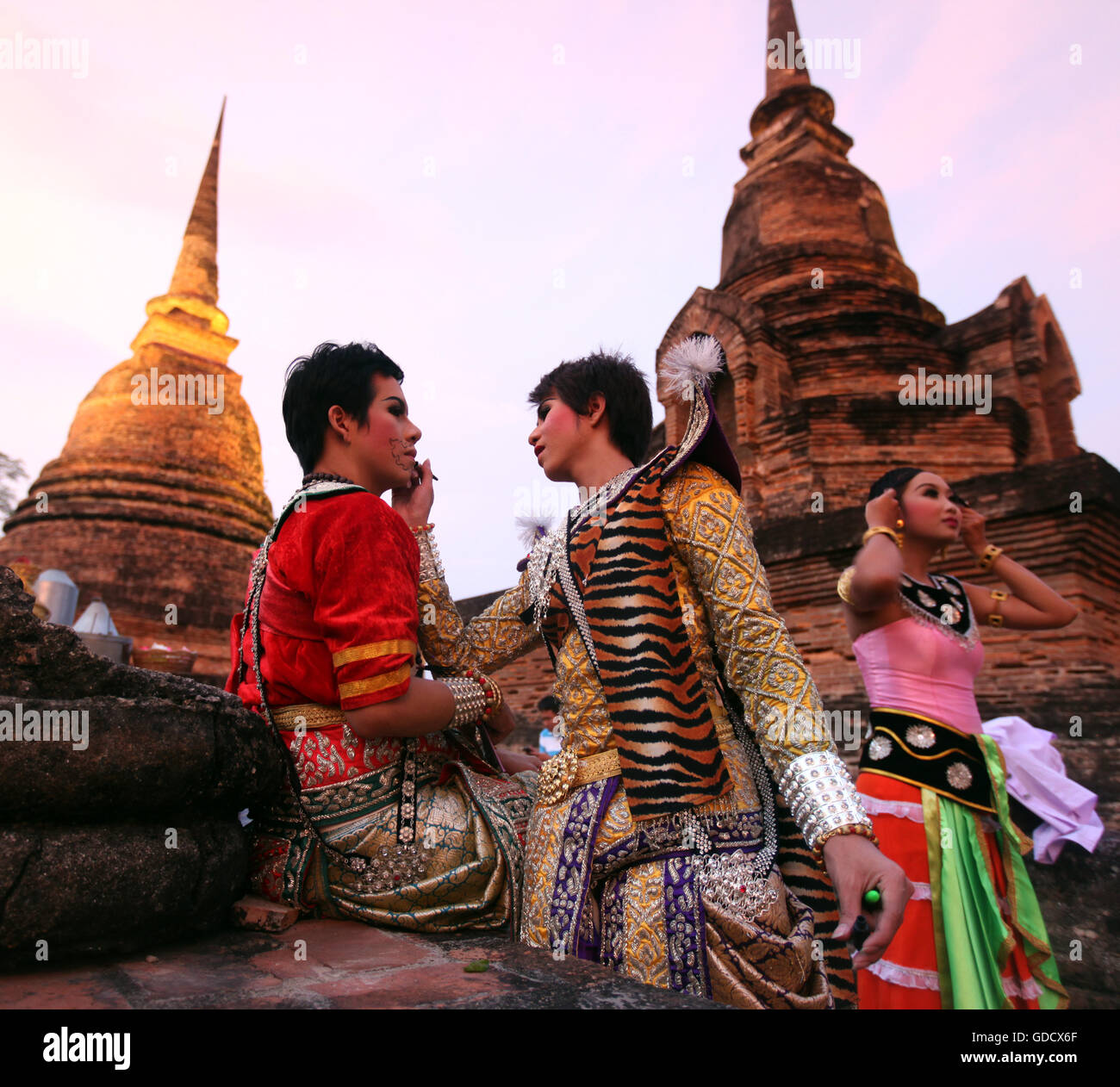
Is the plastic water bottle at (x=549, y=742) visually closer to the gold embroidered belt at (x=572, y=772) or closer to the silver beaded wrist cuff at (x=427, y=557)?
the silver beaded wrist cuff at (x=427, y=557)

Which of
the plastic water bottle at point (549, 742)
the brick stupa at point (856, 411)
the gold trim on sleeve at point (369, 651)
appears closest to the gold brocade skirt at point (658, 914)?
the gold trim on sleeve at point (369, 651)

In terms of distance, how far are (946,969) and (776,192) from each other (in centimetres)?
1411

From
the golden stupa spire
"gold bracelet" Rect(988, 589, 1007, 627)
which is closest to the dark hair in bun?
"gold bracelet" Rect(988, 589, 1007, 627)

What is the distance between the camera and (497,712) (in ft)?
6.34

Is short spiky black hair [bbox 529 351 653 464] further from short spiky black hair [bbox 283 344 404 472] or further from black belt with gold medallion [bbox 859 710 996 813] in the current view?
black belt with gold medallion [bbox 859 710 996 813]

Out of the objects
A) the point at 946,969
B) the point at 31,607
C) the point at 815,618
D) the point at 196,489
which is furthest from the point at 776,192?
the point at 31,607

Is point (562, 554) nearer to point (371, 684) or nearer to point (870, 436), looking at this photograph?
point (371, 684)

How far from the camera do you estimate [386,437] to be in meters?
1.93

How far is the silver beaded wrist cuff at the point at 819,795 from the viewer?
53.0 inches

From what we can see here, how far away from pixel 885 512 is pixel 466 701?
215 cm

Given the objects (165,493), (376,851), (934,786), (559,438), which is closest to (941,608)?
(934,786)

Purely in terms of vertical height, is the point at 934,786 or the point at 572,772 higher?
the point at 572,772

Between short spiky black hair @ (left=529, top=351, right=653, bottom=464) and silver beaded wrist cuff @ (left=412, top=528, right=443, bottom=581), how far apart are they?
1.77 ft
